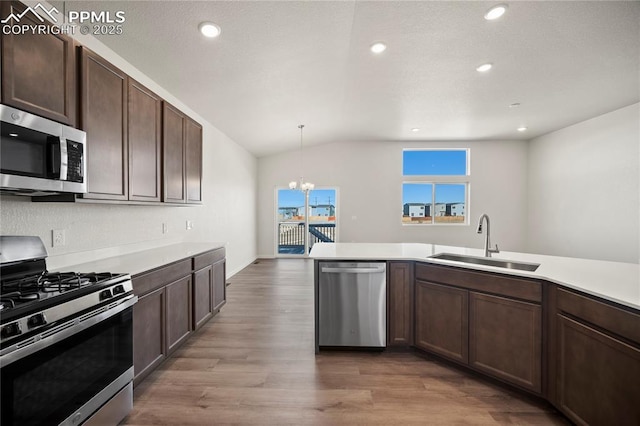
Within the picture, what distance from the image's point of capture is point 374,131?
654 cm

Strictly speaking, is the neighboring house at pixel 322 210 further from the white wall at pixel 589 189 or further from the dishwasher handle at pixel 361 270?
the dishwasher handle at pixel 361 270

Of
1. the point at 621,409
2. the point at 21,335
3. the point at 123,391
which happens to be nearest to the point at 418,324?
the point at 621,409

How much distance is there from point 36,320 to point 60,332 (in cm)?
12

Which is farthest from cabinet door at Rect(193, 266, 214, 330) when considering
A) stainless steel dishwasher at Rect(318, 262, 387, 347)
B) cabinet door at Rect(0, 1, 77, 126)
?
cabinet door at Rect(0, 1, 77, 126)

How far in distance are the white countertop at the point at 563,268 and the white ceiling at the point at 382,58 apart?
210cm

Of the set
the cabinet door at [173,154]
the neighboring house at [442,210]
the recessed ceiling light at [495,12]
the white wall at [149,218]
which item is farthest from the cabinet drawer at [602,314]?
the neighboring house at [442,210]

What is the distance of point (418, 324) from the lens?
2529 mm

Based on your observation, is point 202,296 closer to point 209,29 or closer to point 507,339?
point 209,29

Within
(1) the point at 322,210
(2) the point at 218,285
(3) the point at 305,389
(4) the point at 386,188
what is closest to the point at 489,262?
(3) the point at 305,389

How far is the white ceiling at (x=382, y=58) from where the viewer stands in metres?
2.38

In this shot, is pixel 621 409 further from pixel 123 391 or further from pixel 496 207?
pixel 496 207

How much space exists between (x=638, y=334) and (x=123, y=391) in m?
2.72

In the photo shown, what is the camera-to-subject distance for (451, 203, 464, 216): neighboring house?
7500 millimetres

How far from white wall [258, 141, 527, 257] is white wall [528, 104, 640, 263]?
49cm
